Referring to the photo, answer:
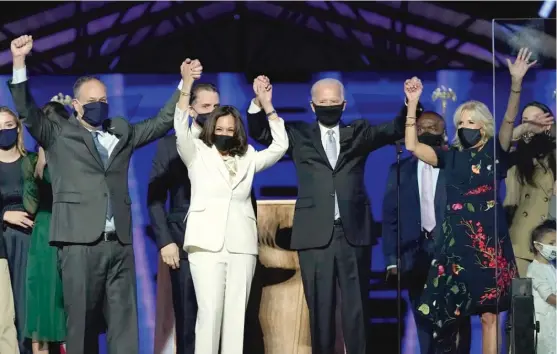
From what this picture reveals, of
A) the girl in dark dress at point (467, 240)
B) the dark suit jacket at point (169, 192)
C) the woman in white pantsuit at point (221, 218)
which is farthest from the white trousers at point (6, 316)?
the girl in dark dress at point (467, 240)

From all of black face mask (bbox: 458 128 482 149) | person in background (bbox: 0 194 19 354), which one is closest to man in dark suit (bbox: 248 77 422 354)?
black face mask (bbox: 458 128 482 149)

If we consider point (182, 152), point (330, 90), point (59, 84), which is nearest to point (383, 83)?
point (330, 90)

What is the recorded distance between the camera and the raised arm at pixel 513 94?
19.1 ft

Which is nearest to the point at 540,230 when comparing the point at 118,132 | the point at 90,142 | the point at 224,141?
the point at 224,141

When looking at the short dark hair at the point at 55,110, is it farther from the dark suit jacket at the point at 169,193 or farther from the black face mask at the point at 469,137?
the black face mask at the point at 469,137

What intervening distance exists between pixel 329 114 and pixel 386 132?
0.39 metres

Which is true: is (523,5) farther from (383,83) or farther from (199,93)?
(199,93)

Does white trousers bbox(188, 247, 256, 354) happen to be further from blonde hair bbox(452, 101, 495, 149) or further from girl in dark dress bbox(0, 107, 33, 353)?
blonde hair bbox(452, 101, 495, 149)

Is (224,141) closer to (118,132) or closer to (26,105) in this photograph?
(118,132)

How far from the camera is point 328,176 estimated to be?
6.22 meters

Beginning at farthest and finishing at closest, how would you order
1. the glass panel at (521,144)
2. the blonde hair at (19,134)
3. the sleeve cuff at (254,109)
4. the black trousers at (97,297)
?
the blonde hair at (19,134) → the sleeve cuff at (254,109) → the black trousers at (97,297) → the glass panel at (521,144)

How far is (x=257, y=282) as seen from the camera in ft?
21.1

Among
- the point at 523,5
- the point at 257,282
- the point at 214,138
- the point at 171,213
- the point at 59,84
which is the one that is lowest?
the point at 257,282

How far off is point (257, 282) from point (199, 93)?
126 cm
